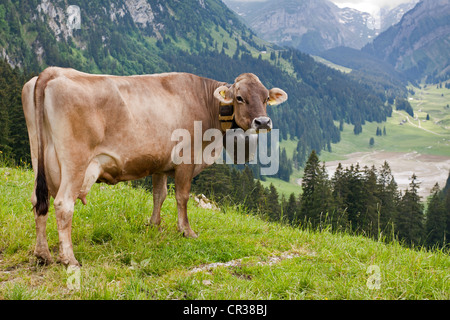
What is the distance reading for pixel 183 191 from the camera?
7.71m

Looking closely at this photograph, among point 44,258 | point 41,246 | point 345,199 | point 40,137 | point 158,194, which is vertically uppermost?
point 40,137

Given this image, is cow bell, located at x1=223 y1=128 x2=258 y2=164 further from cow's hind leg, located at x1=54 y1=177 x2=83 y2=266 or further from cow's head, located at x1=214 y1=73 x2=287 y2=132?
cow's hind leg, located at x1=54 y1=177 x2=83 y2=266

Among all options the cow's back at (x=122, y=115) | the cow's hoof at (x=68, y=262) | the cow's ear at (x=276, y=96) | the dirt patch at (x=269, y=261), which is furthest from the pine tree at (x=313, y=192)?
the cow's hoof at (x=68, y=262)

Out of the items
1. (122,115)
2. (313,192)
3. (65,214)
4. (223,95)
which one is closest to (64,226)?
(65,214)

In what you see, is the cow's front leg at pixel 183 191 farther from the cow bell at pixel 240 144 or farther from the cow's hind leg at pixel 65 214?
the cow's hind leg at pixel 65 214

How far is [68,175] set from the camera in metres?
5.70

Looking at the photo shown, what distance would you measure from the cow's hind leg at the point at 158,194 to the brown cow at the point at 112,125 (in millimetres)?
22

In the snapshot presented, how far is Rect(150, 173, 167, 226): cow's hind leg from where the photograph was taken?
26.1 ft

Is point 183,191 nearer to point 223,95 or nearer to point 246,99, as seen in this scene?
point 223,95

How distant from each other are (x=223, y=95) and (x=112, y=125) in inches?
102

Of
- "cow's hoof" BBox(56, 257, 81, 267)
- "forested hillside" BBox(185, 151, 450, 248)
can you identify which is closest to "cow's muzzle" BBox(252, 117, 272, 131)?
"cow's hoof" BBox(56, 257, 81, 267)

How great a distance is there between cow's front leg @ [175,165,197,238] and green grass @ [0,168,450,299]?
23 centimetres
